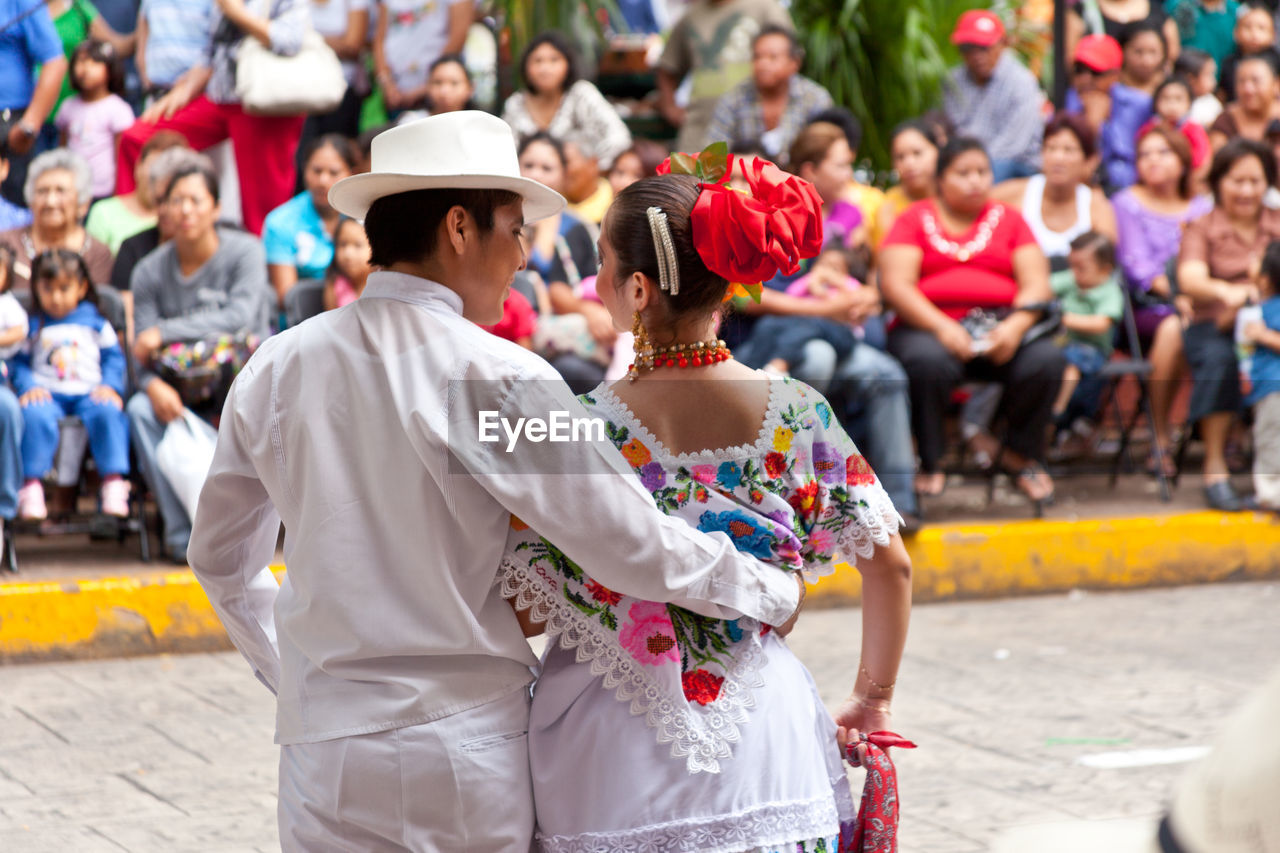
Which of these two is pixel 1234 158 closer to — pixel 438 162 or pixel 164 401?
pixel 164 401

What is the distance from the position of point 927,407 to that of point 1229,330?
1.74m

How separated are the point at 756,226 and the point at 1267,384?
5.82m

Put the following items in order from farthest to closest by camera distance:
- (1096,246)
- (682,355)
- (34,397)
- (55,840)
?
1. (1096,246)
2. (34,397)
3. (55,840)
4. (682,355)

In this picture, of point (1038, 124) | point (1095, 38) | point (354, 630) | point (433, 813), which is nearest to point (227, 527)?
point (354, 630)

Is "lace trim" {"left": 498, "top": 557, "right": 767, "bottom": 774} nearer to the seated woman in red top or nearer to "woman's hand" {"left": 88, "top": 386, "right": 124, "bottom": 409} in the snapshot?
"woman's hand" {"left": 88, "top": 386, "right": 124, "bottom": 409}

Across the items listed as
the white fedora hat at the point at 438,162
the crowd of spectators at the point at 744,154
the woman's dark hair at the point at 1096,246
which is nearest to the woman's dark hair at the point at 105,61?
the crowd of spectators at the point at 744,154

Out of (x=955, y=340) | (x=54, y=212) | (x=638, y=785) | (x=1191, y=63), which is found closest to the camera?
(x=638, y=785)

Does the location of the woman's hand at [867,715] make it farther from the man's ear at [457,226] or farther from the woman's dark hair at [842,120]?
the woman's dark hair at [842,120]

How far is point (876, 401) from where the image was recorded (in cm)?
697

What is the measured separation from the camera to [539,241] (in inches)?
297

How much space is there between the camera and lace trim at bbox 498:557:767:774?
2.32 metres

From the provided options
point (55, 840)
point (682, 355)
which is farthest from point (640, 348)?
point (55, 840)

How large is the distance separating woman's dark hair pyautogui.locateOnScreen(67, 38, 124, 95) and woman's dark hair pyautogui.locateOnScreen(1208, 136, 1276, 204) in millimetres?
5557

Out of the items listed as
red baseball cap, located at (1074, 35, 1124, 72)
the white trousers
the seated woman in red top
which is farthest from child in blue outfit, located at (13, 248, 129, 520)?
red baseball cap, located at (1074, 35, 1124, 72)
